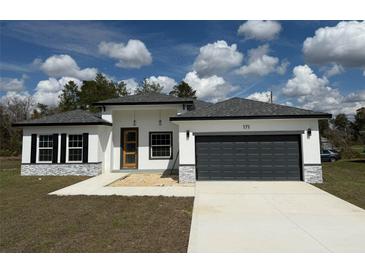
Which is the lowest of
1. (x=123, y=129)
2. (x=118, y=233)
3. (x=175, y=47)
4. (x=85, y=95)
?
(x=118, y=233)

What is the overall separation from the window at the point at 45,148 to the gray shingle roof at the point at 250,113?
25.7ft

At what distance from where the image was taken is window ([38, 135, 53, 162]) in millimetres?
14672

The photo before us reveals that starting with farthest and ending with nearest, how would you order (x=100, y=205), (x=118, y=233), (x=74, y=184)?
1. (x=74, y=184)
2. (x=100, y=205)
3. (x=118, y=233)

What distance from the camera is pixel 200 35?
12.6 m

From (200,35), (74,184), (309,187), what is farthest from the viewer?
(200,35)

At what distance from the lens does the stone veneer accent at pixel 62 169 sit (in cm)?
1426

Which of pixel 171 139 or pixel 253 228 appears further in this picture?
pixel 171 139

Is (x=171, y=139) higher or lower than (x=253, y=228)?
higher

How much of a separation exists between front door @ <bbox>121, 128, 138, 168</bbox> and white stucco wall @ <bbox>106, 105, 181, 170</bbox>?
25 centimetres

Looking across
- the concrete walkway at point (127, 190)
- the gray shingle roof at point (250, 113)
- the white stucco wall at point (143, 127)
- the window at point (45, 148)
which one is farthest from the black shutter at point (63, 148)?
the gray shingle roof at point (250, 113)

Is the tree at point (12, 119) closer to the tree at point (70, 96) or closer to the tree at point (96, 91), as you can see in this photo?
the tree at point (70, 96)
